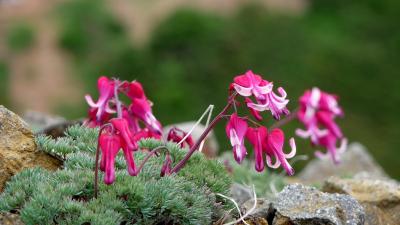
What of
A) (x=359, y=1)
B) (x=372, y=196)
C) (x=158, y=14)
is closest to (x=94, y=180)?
(x=372, y=196)

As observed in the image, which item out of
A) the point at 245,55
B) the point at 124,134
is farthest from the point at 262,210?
the point at 245,55

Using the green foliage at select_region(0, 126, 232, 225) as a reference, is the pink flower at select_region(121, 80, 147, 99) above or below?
above

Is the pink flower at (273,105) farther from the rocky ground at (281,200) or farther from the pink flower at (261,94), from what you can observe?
the rocky ground at (281,200)

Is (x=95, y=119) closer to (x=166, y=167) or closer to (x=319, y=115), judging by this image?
(x=166, y=167)

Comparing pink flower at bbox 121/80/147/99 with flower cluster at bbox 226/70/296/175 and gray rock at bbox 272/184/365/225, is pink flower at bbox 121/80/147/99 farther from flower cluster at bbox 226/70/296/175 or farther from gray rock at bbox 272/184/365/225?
gray rock at bbox 272/184/365/225

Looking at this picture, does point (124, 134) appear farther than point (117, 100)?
No

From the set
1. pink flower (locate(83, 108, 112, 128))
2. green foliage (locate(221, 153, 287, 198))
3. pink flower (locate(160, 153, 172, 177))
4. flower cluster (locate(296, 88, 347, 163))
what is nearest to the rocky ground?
pink flower (locate(160, 153, 172, 177))
